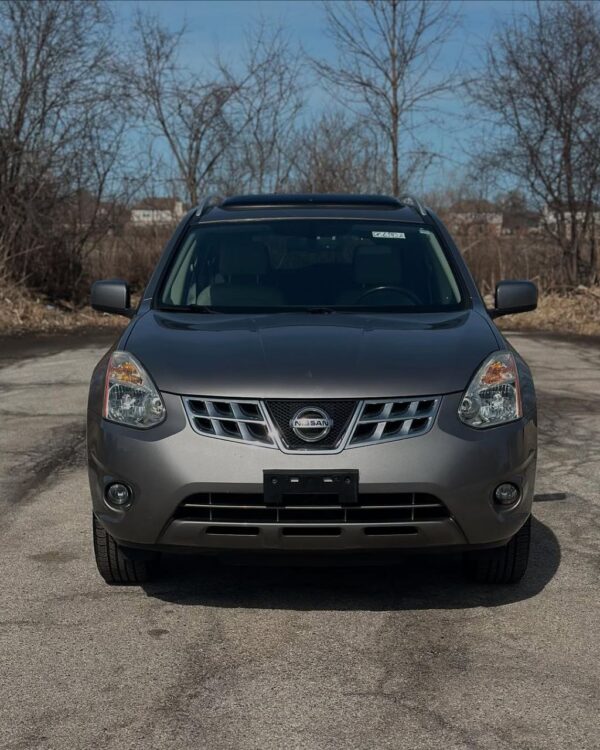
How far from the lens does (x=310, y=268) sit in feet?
17.9

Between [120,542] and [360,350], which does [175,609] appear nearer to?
[120,542]

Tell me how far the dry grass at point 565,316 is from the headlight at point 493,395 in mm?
12417

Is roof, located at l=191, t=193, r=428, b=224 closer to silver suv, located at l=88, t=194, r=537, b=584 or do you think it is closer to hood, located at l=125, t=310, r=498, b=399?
hood, located at l=125, t=310, r=498, b=399

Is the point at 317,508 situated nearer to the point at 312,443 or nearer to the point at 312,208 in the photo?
the point at 312,443

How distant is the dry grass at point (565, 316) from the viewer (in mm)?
16891

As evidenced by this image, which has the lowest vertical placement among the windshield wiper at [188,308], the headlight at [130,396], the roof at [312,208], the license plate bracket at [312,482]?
the license plate bracket at [312,482]

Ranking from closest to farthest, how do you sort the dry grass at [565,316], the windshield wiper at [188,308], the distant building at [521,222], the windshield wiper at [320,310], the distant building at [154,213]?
the windshield wiper at [320,310]
the windshield wiper at [188,308]
the dry grass at [565,316]
the distant building at [521,222]
the distant building at [154,213]

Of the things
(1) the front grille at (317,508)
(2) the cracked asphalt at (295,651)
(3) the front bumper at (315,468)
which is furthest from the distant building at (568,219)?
(1) the front grille at (317,508)

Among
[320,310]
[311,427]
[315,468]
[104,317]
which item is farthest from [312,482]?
[104,317]

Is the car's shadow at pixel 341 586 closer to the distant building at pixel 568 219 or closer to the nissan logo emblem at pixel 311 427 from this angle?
the nissan logo emblem at pixel 311 427

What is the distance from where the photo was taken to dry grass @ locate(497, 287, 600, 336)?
16891 mm

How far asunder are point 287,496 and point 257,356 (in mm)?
596

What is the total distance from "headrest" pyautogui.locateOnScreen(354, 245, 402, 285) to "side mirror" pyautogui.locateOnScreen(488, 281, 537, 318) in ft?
1.72

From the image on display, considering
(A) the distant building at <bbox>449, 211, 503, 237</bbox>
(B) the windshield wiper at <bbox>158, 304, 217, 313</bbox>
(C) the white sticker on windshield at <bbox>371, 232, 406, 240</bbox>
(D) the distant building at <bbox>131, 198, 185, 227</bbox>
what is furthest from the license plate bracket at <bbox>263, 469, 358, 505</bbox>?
(A) the distant building at <bbox>449, 211, 503, 237</bbox>
